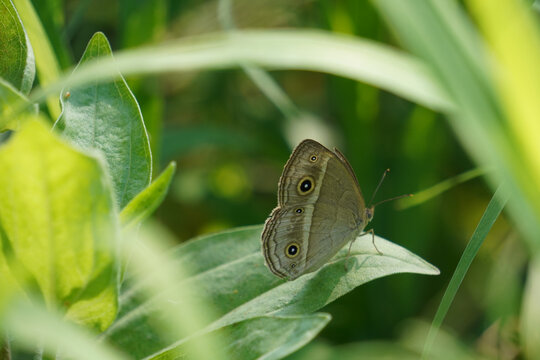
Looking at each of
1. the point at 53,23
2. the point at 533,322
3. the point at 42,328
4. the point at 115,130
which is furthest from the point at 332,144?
the point at 42,328

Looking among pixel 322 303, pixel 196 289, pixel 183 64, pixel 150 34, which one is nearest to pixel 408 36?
pixel 183 64

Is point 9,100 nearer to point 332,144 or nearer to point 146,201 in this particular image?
point 146,201

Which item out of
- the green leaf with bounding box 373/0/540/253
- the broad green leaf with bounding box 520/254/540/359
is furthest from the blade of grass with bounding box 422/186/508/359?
the broad green leaf with bounding box 520/254/540/359

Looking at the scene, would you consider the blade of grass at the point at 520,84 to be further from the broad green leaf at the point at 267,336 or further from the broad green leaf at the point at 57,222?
the broad green leaf at the point at 57,222

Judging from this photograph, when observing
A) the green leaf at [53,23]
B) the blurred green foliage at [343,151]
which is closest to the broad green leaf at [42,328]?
the green leaf at [53,23]

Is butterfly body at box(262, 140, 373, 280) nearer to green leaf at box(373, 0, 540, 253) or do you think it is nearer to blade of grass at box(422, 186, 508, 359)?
blade of grass at box(422, 186, 508, 359)

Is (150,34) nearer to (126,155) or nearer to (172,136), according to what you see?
(172,136)
